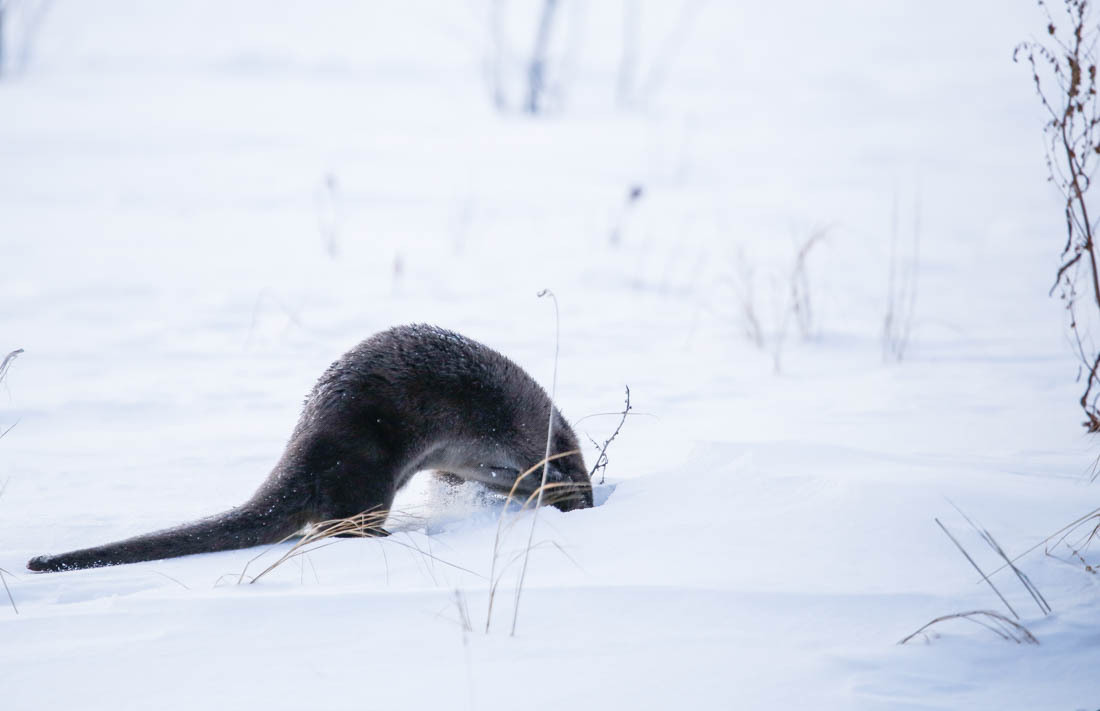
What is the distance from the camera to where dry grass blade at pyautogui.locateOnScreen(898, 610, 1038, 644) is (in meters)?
1.68

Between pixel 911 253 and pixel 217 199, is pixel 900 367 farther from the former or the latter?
pixel 217 199

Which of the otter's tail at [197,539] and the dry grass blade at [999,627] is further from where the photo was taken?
the otter's tail at [197,539]

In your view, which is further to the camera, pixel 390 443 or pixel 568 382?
pixel 568 382

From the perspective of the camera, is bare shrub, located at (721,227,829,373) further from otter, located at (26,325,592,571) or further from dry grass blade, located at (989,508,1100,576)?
dry grass blade, located at (989,508,1100,576)

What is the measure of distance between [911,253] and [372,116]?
26.7 feet

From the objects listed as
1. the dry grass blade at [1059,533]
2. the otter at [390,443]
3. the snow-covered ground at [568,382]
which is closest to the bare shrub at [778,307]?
the snow-covered ground at [568,382]

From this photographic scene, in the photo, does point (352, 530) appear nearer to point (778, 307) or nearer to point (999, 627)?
point (999, 627)

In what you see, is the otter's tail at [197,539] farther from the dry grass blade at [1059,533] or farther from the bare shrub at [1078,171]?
the bare shrub at [1078,171]

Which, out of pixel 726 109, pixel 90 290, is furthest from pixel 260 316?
pixel 726 109

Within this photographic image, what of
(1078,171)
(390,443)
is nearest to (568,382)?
(390,443)

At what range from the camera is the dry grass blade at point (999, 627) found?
168 centimetres

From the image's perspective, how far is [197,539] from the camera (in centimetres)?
240

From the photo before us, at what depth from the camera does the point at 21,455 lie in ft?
10.9

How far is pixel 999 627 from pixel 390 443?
5.39 feet
